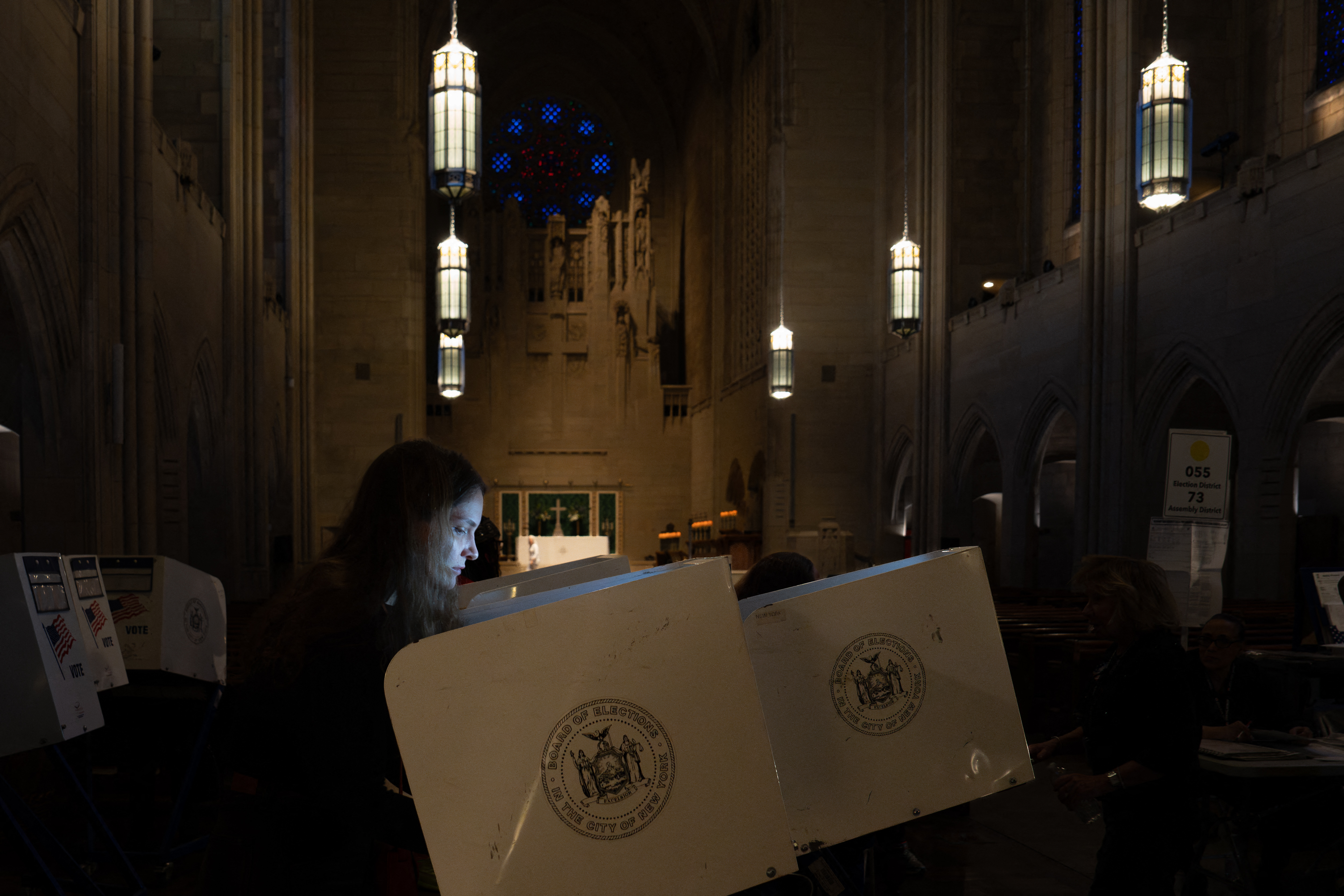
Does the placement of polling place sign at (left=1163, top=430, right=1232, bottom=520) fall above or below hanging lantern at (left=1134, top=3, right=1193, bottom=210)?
below

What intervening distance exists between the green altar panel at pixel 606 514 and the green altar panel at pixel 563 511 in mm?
243

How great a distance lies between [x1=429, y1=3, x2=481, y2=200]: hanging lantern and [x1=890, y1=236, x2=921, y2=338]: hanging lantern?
28.0 feet

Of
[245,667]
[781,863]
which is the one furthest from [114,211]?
[781,863]

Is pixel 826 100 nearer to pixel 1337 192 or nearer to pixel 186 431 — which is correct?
pixel 1337 192

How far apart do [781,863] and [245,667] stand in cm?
81

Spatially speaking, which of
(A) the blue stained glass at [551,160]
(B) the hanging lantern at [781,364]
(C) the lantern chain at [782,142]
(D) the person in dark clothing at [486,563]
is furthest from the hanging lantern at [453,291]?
(A) the blue stained glass at [551,160]

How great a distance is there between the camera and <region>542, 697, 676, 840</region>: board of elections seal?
1323mm

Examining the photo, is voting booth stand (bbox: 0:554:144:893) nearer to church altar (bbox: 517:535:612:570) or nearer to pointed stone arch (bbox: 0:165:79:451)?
pointed stone arch (bbox: 0:165:79:451)

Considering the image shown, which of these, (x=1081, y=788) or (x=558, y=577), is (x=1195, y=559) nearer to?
(x=1081, y=788)

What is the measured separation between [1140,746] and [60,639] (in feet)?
10.0

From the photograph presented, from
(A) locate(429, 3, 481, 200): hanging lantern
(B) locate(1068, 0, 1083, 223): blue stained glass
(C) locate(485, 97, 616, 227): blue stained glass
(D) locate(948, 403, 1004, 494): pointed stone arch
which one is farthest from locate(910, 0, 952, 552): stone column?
(C) locate(485, 97, 616, 227): blue stained glass

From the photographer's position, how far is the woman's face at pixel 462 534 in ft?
5.27

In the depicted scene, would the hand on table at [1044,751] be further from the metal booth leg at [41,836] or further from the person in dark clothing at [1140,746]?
the metal booth leg at [41,836]

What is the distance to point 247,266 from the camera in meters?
13.2
